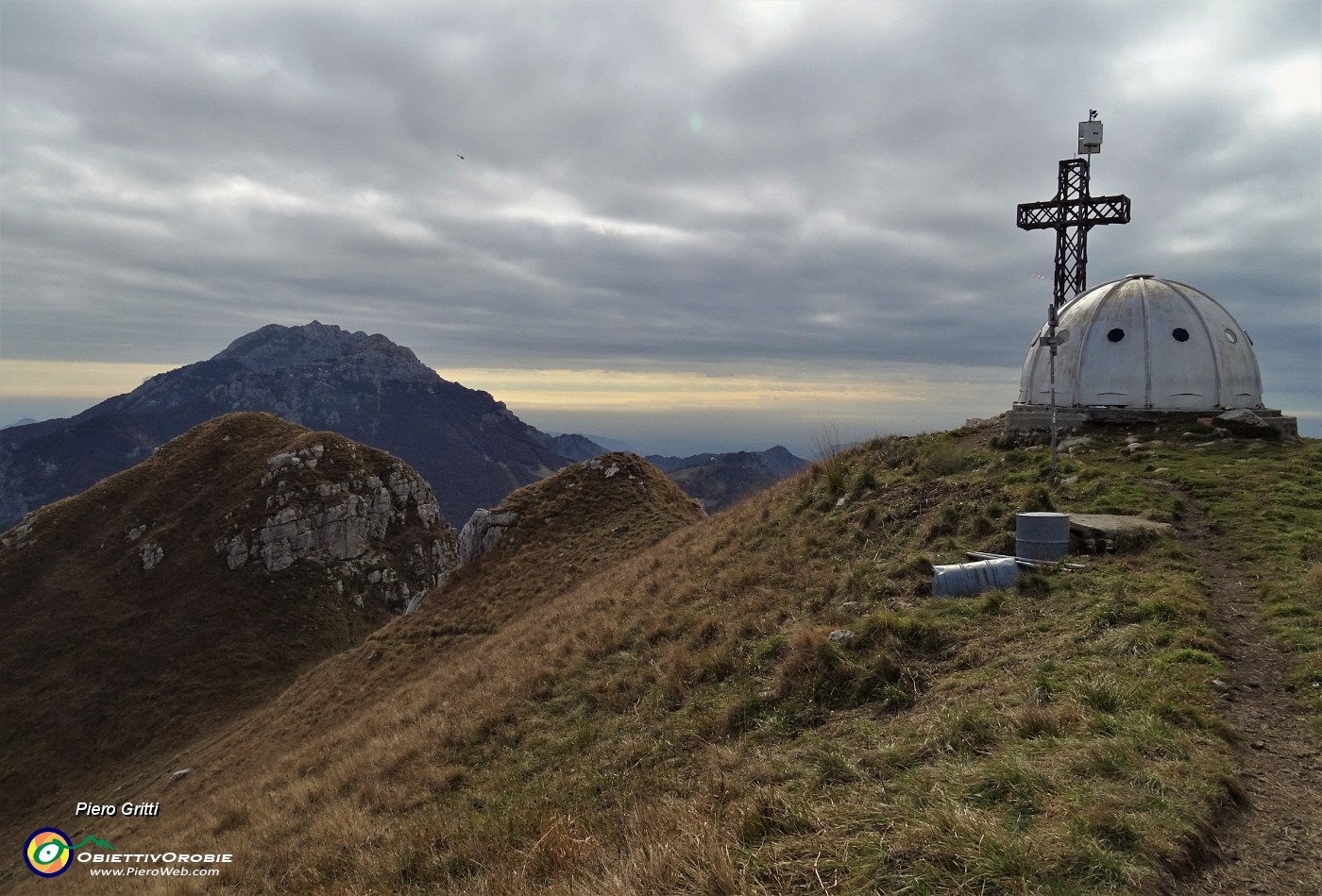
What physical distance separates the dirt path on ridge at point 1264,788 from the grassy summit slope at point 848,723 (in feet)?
0.53

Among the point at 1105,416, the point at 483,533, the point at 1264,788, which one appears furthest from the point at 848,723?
the point at 483,533

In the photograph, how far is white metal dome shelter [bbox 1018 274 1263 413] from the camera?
64.3 ft

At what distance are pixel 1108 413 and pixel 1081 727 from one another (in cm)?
1730

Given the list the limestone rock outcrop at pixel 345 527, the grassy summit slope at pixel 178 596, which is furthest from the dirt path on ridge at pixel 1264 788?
the limestone rock outcrop at pixel 345 527

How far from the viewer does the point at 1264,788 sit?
5090mm

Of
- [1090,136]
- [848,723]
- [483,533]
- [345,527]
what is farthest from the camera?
[345,527]

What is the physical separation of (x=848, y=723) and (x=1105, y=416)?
1708 centimetres

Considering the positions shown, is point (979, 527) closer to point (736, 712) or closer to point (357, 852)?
point (736, 712)

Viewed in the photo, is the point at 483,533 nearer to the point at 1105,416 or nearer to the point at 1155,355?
the point at 1105,416

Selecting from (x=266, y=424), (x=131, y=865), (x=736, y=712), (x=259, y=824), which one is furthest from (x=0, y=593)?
(x=736, y=712)

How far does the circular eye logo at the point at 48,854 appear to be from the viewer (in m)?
14.9

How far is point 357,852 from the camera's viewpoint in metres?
7.95

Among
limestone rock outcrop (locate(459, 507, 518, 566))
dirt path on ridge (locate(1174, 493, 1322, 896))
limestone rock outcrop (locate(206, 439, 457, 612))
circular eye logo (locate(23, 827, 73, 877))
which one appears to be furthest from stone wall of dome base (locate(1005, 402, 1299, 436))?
limestone rock outcrop (locate(206, 439, 457, 612))

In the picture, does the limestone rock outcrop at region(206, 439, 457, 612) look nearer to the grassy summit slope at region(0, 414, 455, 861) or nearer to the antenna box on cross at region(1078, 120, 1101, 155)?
the grassy summit slope at region(0, 414, 455, 861)
